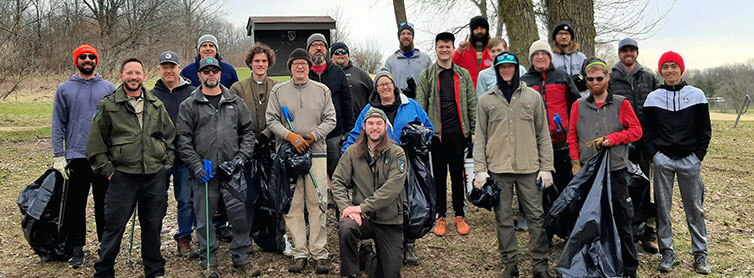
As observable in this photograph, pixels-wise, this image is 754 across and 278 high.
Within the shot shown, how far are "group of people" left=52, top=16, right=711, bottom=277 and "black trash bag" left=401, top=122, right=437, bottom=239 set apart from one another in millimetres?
103

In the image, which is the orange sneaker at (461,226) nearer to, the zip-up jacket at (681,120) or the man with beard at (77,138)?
the zip-up jacket at (681,120)

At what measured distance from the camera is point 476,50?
6254 millimetres

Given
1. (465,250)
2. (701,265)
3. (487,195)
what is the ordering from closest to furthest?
(487,195), (701,265), (465,250)

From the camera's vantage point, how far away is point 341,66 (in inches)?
234

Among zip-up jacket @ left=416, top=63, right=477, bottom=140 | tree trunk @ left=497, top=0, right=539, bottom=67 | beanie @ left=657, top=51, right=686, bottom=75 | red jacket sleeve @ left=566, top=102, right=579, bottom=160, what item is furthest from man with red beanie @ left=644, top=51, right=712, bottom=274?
tree trunk @ left=497, top=0, right=539, bottom=67

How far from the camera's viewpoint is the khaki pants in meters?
4.72

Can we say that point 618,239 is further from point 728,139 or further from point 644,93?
point 728,139

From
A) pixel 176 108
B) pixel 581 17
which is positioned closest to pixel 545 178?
pixel 176 108

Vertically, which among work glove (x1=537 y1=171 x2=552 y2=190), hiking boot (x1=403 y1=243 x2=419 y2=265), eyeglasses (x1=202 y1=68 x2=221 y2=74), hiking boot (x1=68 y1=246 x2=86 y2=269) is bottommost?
hiking boot (x1=403 y1=243 x2=419 y2=265)

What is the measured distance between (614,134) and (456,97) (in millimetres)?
1615

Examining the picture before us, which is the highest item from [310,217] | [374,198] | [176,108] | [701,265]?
[176,108]

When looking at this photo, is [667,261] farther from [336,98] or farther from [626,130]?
[336,98]

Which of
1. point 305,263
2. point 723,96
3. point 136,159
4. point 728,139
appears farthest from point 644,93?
point 723,96

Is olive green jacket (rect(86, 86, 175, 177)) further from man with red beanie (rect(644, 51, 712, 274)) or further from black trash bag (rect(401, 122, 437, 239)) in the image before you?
man with red beanie (rect(644, 51, 712, 274))
